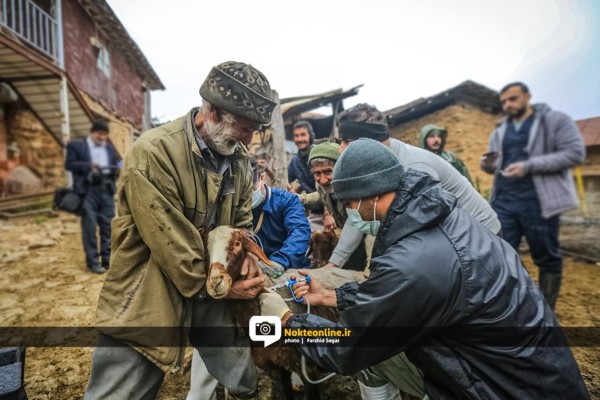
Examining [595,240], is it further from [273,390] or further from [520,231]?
[273,390]

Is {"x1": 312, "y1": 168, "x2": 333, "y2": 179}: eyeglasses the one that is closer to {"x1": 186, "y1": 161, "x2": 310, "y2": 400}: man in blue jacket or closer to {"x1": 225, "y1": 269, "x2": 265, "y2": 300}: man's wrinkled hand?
{"x1": 186, "y1": 161, "x2": 310, "y2": 400}: man in blue jacket

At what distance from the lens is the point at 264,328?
1.46 metres

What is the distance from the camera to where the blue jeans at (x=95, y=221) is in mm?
4016

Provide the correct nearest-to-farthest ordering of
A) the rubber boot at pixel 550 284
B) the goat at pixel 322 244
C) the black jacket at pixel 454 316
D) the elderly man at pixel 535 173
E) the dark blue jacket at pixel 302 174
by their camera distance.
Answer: the black jacket at pixel 454 316 < the elderly man at pixel 535 173 < the rubber boot at pixel 550 284 < the goat at pixel 322 244 < the dark blue jacket at pixel 302 174

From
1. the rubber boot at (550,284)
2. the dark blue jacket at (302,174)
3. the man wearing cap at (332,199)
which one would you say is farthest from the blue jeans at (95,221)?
the rubber boot at (550,284)

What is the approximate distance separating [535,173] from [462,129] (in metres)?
1.20

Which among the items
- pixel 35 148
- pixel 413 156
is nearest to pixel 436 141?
pixel 413 156

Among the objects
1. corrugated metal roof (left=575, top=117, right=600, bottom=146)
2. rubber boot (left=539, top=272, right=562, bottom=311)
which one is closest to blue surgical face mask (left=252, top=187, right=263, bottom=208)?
corrugated metal roof (left=575, top=117, right=600, bottom=146)

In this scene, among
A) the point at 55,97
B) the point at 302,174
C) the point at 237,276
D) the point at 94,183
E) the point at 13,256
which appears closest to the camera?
the point at 237,276

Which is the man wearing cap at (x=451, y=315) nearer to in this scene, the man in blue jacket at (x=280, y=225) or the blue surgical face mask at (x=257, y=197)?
the man in blue jacket at (x=280, y=225)

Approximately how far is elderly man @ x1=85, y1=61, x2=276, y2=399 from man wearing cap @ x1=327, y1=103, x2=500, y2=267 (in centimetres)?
88

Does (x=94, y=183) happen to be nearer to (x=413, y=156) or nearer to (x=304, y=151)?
(x=304, y=151)

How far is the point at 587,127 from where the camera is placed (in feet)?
7.50

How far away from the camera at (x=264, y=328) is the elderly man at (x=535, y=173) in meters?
1.98
